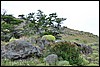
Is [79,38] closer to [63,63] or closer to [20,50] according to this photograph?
[20,50]

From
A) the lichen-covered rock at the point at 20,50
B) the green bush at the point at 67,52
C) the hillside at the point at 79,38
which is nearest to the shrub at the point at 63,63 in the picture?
the green bush at the point at 67,52

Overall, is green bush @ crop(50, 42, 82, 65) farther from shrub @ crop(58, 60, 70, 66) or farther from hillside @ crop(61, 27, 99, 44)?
hillside @ crop(61, 27, 99, 44)

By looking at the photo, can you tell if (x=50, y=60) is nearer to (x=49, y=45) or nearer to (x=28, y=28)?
(x=49, y=45)

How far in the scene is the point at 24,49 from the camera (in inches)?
988

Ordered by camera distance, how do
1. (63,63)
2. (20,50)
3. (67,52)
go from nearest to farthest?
(63,63)
(67,52)
(20,50)

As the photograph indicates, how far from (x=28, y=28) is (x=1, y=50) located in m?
15.8

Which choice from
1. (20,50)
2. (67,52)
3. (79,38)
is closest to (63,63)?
(67,52)

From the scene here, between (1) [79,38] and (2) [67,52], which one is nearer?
(2) [67,52]

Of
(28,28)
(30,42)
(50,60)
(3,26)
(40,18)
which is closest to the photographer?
(50,60)

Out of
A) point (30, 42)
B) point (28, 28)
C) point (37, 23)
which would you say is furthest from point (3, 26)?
point (30, 42)

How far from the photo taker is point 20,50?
25.2 m

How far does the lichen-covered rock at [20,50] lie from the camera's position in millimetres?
24562

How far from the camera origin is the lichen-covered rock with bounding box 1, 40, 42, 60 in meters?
24.6

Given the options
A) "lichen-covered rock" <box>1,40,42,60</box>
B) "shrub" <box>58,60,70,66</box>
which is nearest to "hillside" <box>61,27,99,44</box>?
"lichen-covered rock" <box>1,40,42,60</box>
